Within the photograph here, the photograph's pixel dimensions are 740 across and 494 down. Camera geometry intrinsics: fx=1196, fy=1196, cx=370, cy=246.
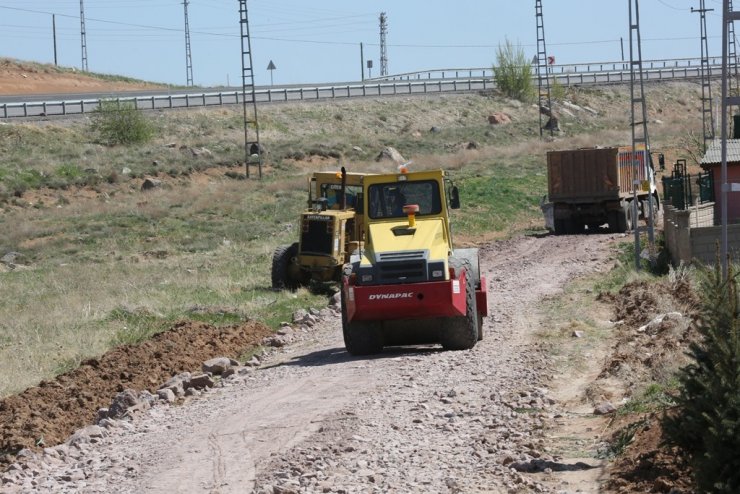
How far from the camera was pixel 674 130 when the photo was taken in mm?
86125

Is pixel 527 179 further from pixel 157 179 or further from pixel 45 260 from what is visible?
pixel 45 260

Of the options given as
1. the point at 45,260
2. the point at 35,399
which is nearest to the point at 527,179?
the point at 45,260

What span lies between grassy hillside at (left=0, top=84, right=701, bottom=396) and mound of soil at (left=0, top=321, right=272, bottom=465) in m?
1.13

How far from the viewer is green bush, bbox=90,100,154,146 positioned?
224 ft

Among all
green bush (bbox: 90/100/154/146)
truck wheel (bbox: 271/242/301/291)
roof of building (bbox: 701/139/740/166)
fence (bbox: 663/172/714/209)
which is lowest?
truck wheel (bbox: 271/242/301/291)

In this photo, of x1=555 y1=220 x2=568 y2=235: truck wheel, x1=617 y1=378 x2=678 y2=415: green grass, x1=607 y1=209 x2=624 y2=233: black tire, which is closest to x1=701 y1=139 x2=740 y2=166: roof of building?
x1=607 y1=209 x2=624 y2=233: black tire

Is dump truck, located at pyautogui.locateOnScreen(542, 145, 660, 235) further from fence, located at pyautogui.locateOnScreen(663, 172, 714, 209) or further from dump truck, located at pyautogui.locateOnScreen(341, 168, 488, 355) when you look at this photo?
dump truck, located at pyautogui.locateOnScreen(341, 168, 488, 355)

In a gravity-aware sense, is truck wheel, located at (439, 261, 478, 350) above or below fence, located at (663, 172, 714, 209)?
below

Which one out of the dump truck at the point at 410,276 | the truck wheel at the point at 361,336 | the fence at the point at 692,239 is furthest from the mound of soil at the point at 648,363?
the truck wheel at the point at 361,336

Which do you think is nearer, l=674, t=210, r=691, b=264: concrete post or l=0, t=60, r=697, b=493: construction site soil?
l=0, t=60, r=697, b=493: construction site soil

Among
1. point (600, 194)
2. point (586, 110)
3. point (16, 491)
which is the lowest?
point (16, 491)

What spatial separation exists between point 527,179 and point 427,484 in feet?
148

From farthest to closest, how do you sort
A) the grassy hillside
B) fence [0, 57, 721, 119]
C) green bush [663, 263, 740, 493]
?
1. fence [0, 57, 721, 119]
2. the grassy hillside
3. green bush [663, 263, 740, 493]

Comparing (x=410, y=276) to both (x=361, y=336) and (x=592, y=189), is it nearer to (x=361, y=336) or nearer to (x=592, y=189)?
(x=361, y=336)
